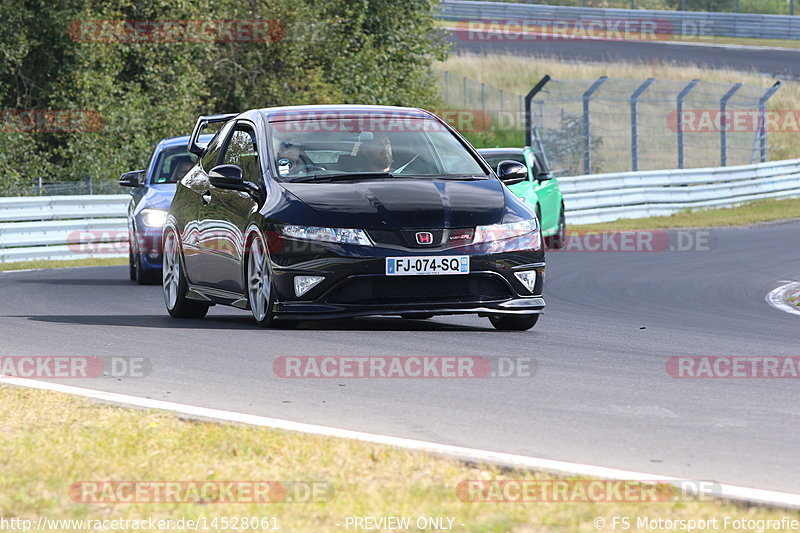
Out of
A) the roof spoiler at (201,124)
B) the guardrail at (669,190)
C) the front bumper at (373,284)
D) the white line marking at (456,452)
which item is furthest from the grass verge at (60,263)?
the white line marking at (456,452)

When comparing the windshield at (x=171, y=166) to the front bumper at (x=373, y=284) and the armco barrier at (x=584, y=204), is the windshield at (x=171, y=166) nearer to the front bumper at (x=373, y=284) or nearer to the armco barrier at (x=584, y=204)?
the armco barrier at (x=584, y=204)

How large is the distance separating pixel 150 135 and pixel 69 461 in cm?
2473

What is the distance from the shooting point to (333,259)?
958 centimetres

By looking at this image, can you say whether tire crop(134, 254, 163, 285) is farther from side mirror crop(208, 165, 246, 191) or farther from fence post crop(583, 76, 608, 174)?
fence post crop(583, 76, 608, 174)

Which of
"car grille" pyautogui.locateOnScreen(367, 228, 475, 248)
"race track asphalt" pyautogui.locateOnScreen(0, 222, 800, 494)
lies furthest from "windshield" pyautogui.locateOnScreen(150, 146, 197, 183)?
"car grille" pyautogui.locateOnScreen(367, 228, 475, 248)

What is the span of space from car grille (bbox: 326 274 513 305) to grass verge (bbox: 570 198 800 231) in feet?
59.2

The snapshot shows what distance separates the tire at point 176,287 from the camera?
11.7m

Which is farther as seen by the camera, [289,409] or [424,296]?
[424,296]

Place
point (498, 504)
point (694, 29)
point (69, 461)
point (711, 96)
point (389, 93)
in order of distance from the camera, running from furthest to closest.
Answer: point (694, 29)
point (711, 96)
point (389, 93)
point (69, 461)
point (498, 504)

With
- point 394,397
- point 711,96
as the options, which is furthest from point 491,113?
point 394,397

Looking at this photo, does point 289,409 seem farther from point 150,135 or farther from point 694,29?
point 694,29

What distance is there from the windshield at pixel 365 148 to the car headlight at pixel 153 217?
5985 mm

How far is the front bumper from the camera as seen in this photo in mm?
9562

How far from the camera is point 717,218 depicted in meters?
29.9
